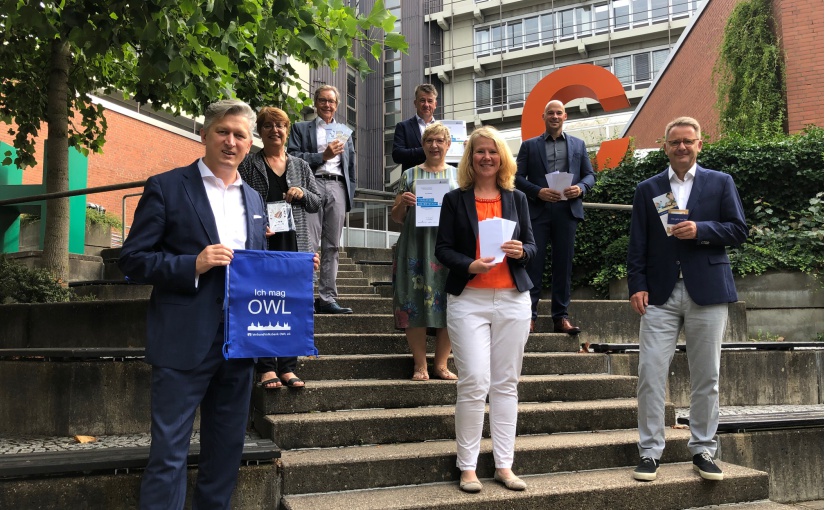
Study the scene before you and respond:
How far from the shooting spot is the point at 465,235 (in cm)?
415

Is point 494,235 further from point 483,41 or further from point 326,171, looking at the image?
point 483,41

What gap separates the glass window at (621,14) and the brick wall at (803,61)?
78.0ft

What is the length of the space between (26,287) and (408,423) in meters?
4.65

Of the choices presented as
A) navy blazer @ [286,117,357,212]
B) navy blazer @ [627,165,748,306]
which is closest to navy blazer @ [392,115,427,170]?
navy blazer @ [286,117,357,212]

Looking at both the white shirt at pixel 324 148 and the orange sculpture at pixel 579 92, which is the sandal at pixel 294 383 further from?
the orange sculpture at pixel 579 92

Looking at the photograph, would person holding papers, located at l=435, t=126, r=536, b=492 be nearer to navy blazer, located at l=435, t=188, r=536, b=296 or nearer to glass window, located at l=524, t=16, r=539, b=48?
navy blazer, located at l=435, t=188, r=536, b=296

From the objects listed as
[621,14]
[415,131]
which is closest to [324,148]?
[415,131]

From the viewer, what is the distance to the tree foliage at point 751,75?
514 inches

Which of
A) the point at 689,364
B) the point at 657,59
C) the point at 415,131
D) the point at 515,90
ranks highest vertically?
the point at 657,59

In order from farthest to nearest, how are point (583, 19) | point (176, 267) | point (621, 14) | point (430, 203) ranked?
point (583, 19) < point (621, 14) < point (430, 203) < point (176, 267)

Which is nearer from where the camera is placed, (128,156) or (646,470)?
(646,470)

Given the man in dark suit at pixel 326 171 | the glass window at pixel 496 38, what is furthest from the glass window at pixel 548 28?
the man in dark suit at pixel 326 171

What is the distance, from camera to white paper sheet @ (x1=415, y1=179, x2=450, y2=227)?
15.2 ft

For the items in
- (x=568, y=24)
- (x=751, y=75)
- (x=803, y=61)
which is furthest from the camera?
(x=568, y=24)
